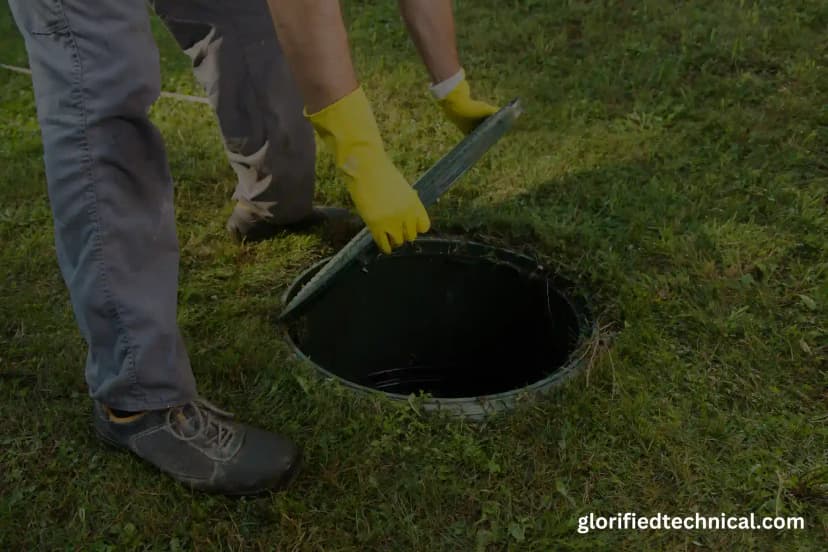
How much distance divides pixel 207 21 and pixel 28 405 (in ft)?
3.64

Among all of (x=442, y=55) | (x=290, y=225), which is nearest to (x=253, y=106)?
(x=290, y=225)

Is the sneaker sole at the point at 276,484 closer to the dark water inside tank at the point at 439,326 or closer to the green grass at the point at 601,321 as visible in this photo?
the green grass at the point at 601,321

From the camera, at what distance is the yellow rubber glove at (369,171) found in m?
1.78

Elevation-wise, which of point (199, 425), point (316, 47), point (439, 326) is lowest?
point (439, 326)

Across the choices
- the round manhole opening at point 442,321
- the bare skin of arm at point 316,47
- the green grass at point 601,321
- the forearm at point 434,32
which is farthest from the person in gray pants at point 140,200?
the round manhole opening at point 442,321

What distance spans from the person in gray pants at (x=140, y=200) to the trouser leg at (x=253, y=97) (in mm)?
608

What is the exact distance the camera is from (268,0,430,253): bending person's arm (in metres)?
1.66

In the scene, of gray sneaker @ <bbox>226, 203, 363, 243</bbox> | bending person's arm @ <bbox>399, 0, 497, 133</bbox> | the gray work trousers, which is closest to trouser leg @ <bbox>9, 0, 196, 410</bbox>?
the gray work trousers

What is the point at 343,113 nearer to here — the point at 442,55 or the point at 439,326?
→ the point at 442,55

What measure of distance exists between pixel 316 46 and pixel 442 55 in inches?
28.5

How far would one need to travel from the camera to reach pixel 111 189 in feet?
5.60

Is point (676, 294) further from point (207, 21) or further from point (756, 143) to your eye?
point (207, 21)

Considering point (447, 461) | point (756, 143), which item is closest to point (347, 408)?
point (447, 461)

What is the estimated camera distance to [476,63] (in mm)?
3814
